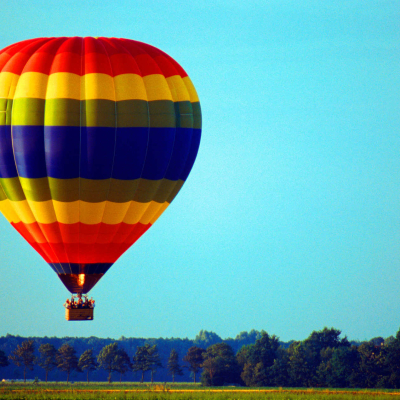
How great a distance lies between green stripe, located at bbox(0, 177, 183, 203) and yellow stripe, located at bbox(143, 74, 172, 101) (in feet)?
A: 13.5

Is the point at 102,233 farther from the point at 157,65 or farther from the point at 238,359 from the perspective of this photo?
the point at 238,359

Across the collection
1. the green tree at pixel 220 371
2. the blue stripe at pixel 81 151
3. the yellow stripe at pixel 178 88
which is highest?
the yellow stripe at pixel 178 88

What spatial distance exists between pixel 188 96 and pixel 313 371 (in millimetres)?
68667

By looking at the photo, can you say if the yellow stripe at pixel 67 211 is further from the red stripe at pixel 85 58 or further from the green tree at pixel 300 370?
the green tree at pixel 300 370

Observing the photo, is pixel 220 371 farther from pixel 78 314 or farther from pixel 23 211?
pixel 23 211

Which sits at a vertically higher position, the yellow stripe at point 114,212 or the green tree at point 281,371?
the yellow stripe at point 114,212

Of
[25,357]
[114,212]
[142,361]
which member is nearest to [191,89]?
[114,212]

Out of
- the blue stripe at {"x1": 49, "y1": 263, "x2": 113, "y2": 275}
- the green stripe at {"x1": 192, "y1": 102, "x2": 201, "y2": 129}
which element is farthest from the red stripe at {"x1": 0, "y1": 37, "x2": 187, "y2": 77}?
the blue stripe at {"x1": 49, "y1": 263, "x2": 113, "y2": 275}

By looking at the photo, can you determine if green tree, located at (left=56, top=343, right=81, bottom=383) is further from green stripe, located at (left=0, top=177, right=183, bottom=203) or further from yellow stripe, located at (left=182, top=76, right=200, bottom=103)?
yellow stripe, located at (left=182, top=76, right=200, bottom=103)

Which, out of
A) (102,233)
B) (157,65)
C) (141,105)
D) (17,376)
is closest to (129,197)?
(102,233)

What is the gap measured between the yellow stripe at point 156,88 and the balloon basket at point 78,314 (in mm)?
10859

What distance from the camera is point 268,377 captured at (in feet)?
322

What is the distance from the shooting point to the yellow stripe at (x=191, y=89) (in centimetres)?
3744

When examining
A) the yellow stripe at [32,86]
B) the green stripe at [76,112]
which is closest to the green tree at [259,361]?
the green stripe at [76,112]
